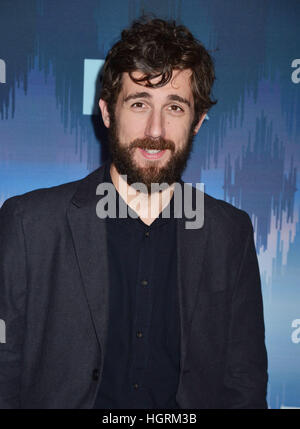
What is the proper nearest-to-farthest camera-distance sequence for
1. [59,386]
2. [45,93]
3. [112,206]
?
[59,386]
[112,206]
[45,93]

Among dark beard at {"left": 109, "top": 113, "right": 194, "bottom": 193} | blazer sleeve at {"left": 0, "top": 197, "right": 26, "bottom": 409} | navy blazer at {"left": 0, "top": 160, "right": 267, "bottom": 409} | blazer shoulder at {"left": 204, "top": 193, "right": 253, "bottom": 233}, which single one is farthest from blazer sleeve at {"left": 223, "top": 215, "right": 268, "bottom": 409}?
blazer sleeve at {"left": 0, "top": 197, "right": 26, "bottom": 409}

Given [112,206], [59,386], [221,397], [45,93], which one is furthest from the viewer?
[45,93]

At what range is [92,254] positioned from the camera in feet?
5.61

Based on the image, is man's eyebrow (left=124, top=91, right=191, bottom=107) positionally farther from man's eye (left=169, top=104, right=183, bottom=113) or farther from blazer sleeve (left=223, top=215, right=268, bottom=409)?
blazer sleeve (left=223, top=215, right=268, bottom=409)

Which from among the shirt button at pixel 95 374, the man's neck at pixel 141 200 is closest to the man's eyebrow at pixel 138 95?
the man's neck at pixel 141 200

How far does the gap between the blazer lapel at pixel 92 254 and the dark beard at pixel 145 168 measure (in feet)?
0.63

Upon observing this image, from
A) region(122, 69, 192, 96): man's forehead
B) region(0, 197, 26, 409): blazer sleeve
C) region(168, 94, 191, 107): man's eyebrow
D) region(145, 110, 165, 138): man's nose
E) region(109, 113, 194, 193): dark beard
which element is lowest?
region(0, 197, 26, 409): blazer sleeve

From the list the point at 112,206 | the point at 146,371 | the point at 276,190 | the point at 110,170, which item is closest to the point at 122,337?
the point at 146,371

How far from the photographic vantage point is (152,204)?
1903 millimetres

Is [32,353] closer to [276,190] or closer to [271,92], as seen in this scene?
[276,190]

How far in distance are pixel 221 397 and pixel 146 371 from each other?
1.45 ft

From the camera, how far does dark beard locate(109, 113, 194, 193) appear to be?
1822 mm

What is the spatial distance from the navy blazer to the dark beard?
→ 0.38ft

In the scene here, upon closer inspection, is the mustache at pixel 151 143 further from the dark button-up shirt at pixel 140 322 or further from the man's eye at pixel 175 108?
the dark button-up shirt at pixel 140 322
